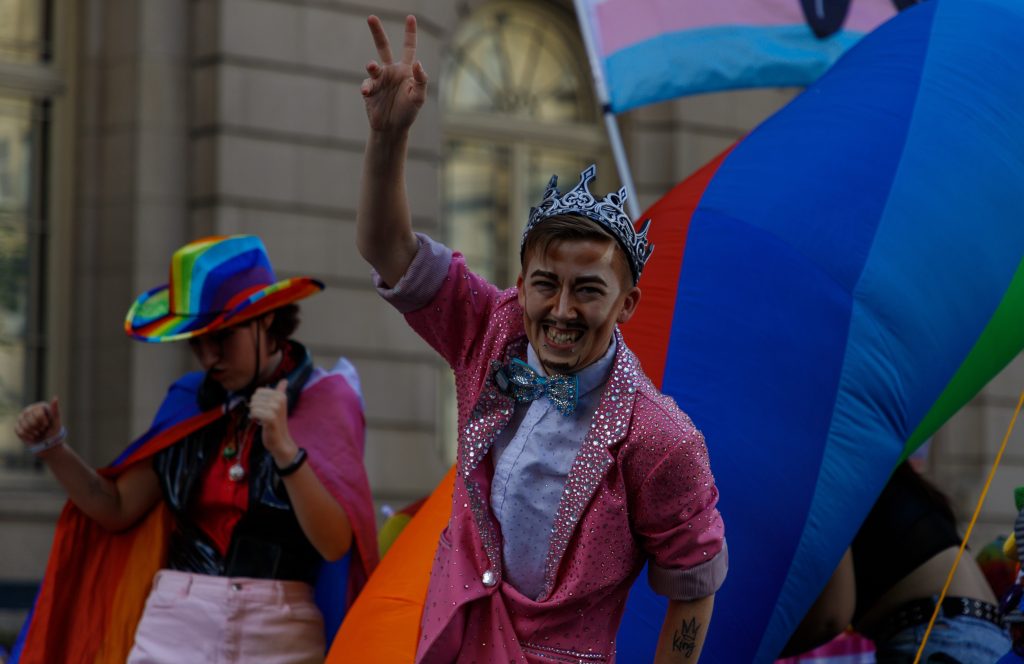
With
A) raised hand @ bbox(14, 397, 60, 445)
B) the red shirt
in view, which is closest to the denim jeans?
the red shirt

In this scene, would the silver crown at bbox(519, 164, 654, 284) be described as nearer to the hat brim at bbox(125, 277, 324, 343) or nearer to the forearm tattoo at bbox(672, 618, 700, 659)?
the forearm tattoo at bbox(672, 618, 700, 659)

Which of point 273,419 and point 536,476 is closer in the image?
point 536,476

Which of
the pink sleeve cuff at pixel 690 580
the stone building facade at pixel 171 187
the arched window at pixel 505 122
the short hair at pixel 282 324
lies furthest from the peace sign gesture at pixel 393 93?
the arched window at pixel 505 122

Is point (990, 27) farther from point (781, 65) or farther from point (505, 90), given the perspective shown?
point (505, 90)

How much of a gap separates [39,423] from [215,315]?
0.59 metres

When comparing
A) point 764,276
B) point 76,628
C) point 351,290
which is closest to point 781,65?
point 764,276

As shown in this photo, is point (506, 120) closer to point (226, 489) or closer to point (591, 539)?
point (226, 489)

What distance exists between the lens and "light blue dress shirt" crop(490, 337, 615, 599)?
344 cm

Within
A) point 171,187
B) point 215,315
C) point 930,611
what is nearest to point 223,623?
point 215,315

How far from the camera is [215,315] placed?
16.7 feet

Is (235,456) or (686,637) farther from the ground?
(235,456)

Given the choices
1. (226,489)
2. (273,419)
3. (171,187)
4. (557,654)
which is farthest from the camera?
(171,187)

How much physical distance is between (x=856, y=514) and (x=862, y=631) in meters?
0.93

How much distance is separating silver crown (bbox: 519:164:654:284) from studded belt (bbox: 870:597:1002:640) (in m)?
2.16
